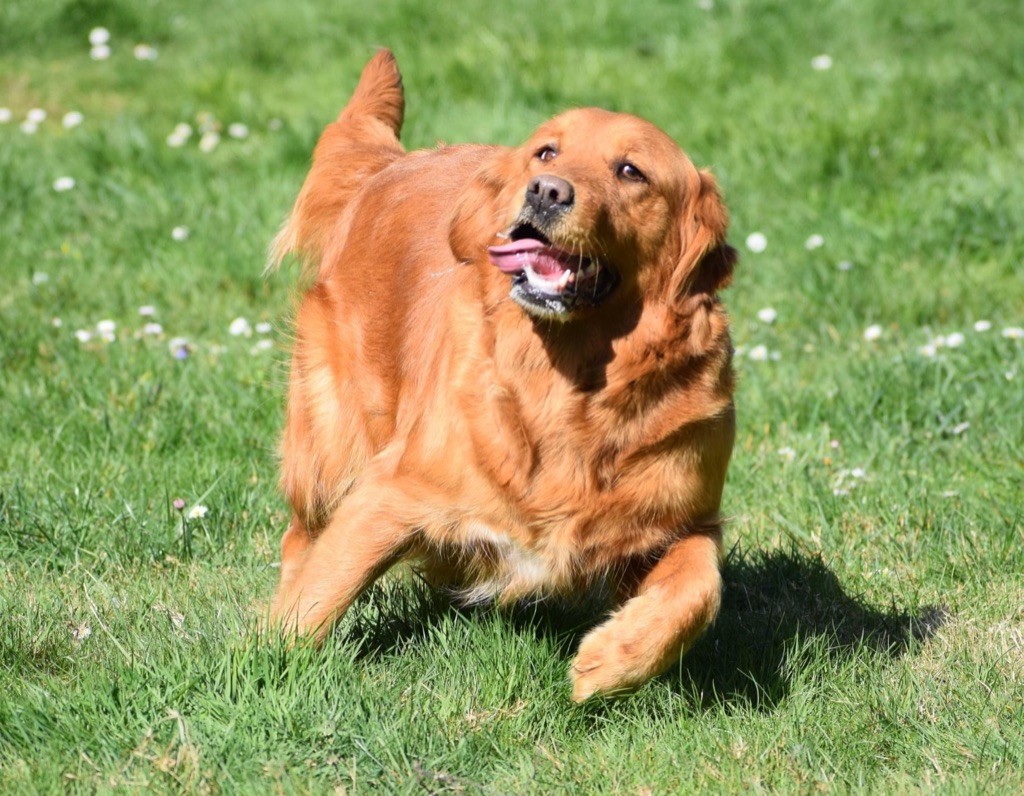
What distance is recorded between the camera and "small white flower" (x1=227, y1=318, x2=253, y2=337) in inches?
207

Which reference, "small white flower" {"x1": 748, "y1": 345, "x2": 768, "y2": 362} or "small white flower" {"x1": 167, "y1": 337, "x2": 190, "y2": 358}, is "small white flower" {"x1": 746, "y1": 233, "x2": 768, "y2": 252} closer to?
"small white flower" {"x1": 748, "y1": 345, "x2": 768, "y2": 362}

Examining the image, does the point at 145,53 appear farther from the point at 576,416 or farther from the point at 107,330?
the point at 576,416

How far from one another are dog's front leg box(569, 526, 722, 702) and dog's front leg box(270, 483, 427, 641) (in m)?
0.51

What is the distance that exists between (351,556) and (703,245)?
1128 mm

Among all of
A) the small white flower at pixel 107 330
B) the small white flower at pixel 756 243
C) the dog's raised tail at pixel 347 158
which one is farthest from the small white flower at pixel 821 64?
the small white flower at pixel 107 330

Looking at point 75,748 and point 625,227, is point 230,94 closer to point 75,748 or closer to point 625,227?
point 625,227

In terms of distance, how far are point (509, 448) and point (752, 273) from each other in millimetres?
3219

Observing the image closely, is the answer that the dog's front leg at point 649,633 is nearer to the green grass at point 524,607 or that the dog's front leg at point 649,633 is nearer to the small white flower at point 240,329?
the green grass at point 524,607

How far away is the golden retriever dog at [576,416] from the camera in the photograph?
2.96 meters

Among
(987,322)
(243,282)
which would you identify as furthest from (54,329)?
(987,322)

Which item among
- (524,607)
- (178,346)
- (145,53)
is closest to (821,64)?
(145,53)

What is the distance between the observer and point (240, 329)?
208 inches

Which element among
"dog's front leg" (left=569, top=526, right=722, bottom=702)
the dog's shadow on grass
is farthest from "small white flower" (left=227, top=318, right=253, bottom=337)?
"dog's front leg" (left=569, top=526, right=722, bottom=702)

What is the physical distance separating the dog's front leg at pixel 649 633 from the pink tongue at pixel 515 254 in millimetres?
799
